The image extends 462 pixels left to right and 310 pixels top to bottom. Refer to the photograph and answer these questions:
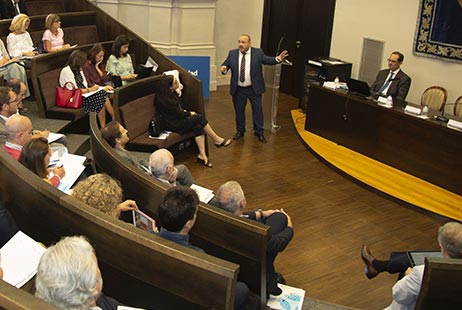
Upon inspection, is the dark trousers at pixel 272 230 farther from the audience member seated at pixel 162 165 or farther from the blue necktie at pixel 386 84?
the blue necktie at pixel 386 84

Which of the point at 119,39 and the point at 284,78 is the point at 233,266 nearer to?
the point at 119,39

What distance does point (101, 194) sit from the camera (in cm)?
281

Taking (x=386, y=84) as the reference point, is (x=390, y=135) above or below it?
below

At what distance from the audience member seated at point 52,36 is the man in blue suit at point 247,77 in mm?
1988

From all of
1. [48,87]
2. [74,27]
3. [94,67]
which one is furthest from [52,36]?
[48,87]

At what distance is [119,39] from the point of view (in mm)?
6730

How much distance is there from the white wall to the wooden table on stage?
3.97ft

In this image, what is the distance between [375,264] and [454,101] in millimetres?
3773

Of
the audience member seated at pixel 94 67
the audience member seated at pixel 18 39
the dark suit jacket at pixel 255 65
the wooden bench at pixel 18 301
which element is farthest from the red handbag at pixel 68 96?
the wooden bench at pixel 18 301

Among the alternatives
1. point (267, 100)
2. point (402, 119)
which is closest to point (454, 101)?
point (402, 119)

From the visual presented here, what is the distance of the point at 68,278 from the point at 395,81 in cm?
570

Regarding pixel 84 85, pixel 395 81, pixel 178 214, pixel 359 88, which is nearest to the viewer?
pixel 178 214

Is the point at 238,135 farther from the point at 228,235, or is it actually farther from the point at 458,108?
the point at 228,235

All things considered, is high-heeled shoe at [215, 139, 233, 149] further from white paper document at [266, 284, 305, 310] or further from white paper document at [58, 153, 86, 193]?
white paper document at [266, 284, 305, 310]
